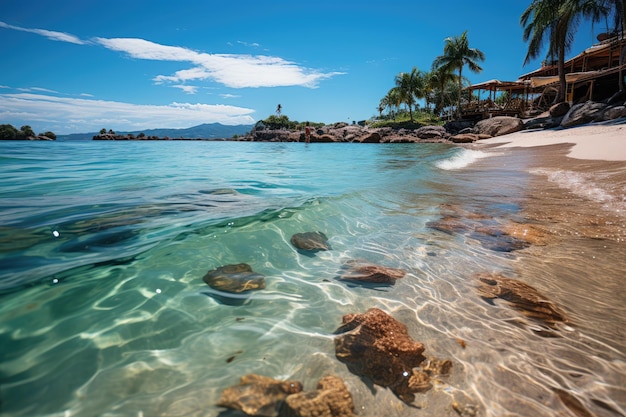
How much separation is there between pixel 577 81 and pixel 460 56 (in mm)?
15561

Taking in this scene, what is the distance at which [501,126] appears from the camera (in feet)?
84.0

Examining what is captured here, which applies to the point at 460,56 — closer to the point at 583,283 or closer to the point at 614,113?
the point at 614,113

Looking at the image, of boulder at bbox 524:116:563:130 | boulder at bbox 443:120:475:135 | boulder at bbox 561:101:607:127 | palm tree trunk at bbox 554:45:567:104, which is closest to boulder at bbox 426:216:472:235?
boulder at bbox 561:101:607:127

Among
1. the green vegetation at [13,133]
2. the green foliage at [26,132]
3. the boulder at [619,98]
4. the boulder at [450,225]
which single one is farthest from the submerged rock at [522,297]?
the green foliage at [26,132]

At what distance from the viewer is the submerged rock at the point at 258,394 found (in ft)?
4.44

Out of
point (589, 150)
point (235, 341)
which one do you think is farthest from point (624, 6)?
point (235, 341)

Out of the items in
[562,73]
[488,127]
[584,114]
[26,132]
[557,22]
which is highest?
[557,22]

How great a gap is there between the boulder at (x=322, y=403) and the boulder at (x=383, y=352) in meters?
0.20

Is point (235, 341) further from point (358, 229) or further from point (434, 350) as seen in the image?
point (358, 229)

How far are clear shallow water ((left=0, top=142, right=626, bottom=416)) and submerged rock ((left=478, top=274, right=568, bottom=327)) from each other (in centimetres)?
8

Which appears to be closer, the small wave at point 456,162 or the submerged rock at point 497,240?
the submerged rock at point 497,240

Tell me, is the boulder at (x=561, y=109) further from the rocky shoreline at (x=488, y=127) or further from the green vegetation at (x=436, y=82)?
the green vegetation at (x=436, y=82)

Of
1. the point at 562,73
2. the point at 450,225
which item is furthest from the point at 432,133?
the point at 450,225

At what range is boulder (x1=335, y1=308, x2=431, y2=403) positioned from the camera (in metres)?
1.52
